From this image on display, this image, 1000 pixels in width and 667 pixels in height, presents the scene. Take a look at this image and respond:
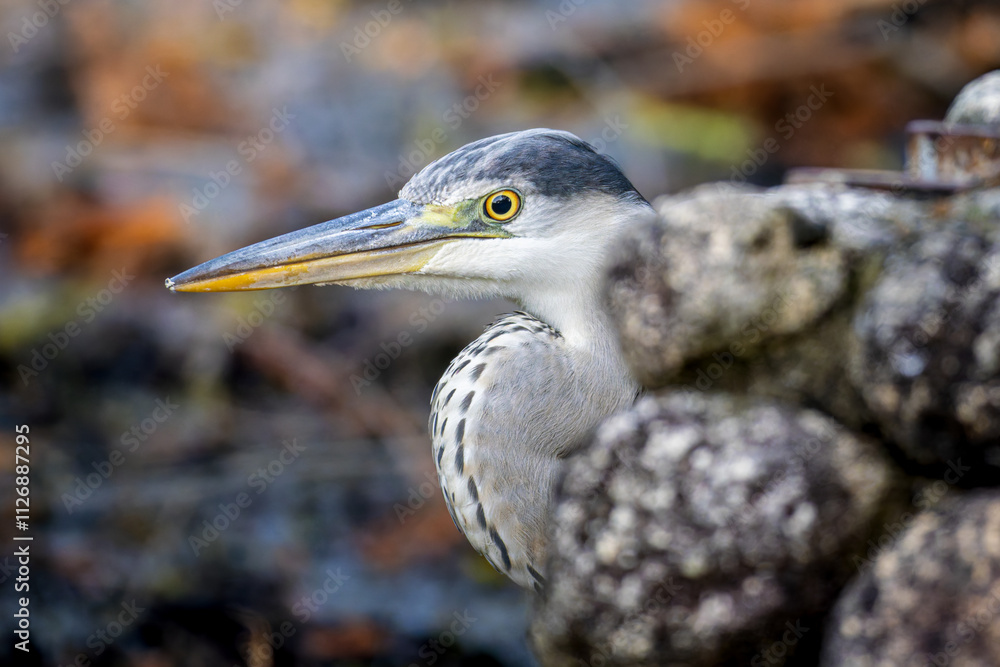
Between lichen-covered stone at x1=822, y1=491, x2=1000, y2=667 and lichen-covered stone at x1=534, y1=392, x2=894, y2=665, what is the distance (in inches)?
2.4

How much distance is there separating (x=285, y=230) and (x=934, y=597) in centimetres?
476

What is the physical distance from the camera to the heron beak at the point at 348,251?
2.13 meters

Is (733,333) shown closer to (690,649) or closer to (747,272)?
(747,272)

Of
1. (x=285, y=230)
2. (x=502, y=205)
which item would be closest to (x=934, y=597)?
(x=502, y=205)

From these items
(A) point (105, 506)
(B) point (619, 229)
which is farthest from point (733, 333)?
(A) point (105, 506)

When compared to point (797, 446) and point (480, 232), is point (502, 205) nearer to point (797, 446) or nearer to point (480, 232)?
point (480, 232)

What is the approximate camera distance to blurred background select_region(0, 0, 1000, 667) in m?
3.89

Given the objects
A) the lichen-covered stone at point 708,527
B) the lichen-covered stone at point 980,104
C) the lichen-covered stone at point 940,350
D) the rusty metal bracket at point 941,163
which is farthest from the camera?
the lichen-covered stone at point 980,104

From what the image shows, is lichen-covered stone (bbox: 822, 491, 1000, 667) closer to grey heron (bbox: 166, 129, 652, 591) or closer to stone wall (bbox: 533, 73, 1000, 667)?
stone wall (bbox: 533, 73, 1000, 667)

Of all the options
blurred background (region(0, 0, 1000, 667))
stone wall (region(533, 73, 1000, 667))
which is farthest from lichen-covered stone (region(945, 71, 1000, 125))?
blurred background (region(0, 0, 1000, 667))

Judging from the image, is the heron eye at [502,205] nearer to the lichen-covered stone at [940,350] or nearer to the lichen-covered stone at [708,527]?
the lichen-covered stone at [708,527]

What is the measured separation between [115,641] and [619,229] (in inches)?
102

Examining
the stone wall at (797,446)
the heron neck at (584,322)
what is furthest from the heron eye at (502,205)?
the stone wall at (797,446)

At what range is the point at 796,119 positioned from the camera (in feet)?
21.8
